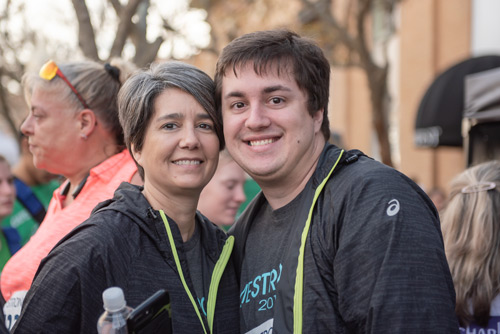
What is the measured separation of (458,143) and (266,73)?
619cm

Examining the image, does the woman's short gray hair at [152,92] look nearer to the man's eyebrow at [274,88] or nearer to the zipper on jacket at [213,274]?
the man's eyebrow at [274,88]

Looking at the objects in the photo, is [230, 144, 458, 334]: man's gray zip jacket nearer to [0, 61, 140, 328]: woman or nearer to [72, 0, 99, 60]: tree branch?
[0, 61, 140, 328]: woman

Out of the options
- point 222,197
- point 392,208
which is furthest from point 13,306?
point 222,197

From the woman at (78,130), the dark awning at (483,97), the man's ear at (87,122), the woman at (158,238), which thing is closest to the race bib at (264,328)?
the woman at (158,238)

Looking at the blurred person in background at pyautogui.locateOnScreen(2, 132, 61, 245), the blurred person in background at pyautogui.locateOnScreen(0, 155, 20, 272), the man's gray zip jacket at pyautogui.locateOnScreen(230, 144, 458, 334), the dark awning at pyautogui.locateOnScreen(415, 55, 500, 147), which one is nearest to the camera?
the man's gray zip jacket at pyautogui.locateOnScreen(230, 144, 458, 334)

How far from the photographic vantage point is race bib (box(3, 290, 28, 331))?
8.95 ft

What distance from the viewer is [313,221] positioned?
7.59 ft

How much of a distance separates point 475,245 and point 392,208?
128cm

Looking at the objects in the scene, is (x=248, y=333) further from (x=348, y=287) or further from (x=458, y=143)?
(x=458, y=143)

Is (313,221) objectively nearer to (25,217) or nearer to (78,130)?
(78,130)

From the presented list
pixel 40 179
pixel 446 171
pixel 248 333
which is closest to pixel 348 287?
pixel 248 333

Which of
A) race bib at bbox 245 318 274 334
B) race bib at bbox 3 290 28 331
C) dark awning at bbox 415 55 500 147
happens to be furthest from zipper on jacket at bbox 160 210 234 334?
dark awning at bbox 415 55 500 147

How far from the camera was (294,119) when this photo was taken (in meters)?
2.62

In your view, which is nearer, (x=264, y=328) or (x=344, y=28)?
(x=264, y=328)
